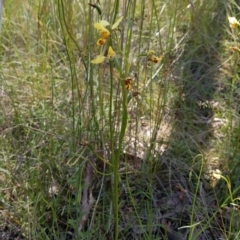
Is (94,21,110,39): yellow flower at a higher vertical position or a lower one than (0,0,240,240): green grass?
higher

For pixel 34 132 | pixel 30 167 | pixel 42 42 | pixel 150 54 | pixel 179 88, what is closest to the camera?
pixel 150 54

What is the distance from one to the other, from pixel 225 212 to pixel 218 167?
0.25 metres

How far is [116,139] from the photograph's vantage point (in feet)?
7.15

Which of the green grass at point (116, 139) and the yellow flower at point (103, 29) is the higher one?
the yellow flower at point (103, 29)

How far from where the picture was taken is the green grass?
2020 mm

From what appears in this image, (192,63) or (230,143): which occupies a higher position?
(192,63)

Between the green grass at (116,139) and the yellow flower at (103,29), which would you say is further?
the green grass at (116,139)

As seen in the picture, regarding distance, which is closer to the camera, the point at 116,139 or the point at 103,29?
the point at 103,29

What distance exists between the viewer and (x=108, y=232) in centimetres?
200

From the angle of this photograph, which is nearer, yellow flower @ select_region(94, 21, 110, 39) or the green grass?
yellow flower @ select_region(94, 21, 110, 39)

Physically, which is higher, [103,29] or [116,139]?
[103,29]

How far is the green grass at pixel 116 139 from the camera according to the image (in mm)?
2020

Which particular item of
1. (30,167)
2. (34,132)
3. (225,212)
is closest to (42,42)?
(34,132)

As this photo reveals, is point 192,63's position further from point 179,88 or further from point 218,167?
point 218,167
